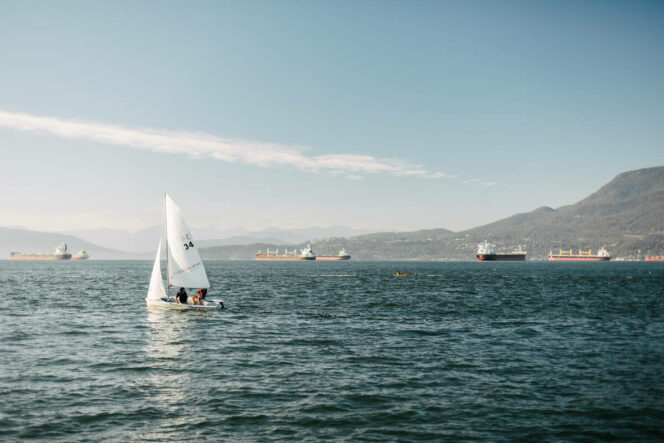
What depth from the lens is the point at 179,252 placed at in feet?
160

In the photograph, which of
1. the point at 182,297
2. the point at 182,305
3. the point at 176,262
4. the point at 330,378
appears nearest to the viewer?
the point at 330,378

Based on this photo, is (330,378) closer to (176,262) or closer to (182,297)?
(182,297)

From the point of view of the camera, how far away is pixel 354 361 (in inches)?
1038

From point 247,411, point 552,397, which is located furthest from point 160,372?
point 552,397

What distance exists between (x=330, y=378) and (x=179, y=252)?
3017cm

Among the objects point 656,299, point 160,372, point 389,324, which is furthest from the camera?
point 656,299

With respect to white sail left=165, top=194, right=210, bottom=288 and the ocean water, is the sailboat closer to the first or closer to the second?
white sail left=165, top=194, right=210, bottom=288

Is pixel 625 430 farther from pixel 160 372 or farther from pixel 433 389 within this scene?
pixel 160 372

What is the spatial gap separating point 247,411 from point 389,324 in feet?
78.2

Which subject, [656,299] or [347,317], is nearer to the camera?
[347,317]

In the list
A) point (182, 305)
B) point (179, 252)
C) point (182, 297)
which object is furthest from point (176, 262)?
point (182, 305)

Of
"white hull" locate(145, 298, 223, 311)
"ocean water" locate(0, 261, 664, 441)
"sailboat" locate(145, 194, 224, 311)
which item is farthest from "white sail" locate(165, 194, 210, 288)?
"ocean water" locate(0, 261, 664, 441)

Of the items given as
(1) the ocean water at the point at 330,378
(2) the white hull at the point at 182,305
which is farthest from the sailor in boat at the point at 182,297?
(1) the ocean water at the point at 330,378

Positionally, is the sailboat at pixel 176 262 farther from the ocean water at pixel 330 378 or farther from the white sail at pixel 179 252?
the ocean water at pixel 330 378
